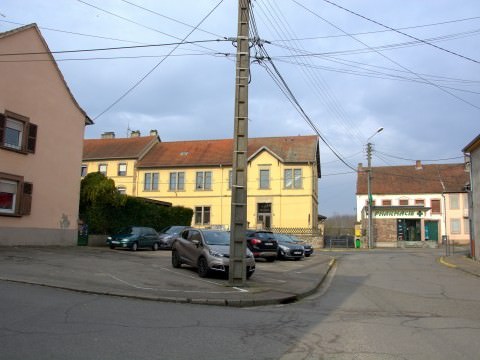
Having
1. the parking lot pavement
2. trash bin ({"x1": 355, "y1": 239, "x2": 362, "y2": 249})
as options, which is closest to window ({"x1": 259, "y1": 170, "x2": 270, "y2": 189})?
trash bin ({"x1": 355, "y1": 239, "x2": 362, "y2": 249})

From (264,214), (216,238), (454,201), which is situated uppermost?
(454,201)

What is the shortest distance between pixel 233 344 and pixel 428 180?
67378 mm

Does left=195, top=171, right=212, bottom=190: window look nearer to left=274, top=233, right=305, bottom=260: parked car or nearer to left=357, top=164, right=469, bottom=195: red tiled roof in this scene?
left=357, top=164, right=469, bottom=195: red tiled roof

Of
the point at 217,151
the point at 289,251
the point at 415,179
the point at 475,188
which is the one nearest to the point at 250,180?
the point at 217,151

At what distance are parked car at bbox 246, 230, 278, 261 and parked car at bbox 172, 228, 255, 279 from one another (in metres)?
6.54

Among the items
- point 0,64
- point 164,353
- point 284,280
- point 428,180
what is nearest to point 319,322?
point 164,353

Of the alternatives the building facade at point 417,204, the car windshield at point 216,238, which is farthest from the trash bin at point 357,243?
the car windshield at point 216,238

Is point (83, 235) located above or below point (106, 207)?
below

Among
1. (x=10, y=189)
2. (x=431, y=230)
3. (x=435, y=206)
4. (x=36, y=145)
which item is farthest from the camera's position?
(x=435, y=206)

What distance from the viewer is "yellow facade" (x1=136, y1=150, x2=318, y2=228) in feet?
171

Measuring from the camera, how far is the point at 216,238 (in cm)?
1708

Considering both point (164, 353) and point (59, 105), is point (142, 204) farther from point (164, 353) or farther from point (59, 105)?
point (164, 353)

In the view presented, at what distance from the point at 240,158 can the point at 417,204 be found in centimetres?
5800

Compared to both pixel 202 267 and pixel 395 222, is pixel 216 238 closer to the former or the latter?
pixel 202 267
